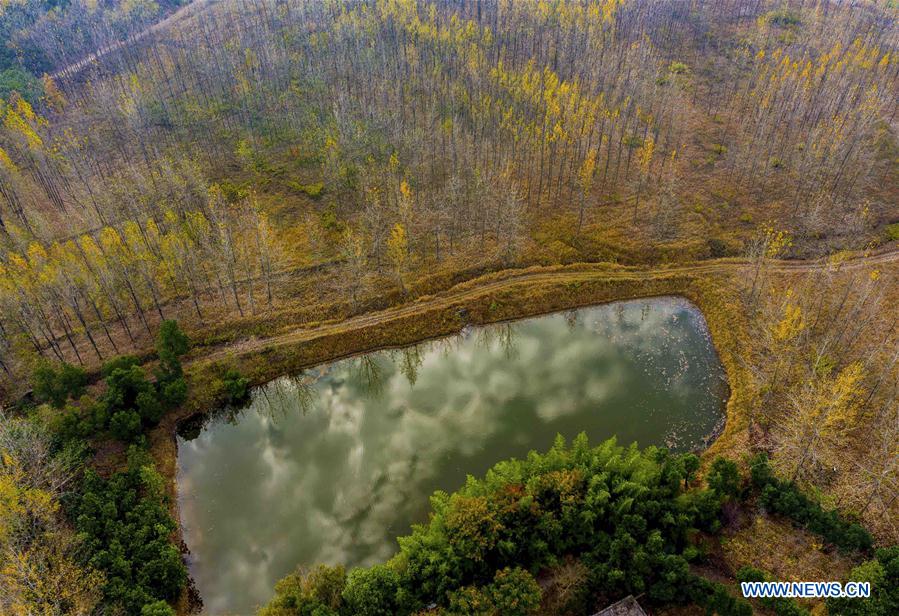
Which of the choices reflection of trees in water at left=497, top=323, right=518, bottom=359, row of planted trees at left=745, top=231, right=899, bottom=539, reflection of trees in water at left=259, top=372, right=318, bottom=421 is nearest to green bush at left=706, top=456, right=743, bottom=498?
row of planted trees at left=745, top=231, right=899, bottom=539

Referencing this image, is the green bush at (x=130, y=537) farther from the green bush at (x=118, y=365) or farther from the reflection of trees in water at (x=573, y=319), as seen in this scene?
the reflection of trees in water at (x=573, y=319)

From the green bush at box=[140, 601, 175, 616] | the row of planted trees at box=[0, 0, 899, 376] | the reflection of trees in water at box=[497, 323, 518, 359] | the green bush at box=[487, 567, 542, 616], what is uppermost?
the row of planted trees at box=[0, 0, 899, 376]

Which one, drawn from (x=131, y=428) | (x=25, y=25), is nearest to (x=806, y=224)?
(x=131, y=428)

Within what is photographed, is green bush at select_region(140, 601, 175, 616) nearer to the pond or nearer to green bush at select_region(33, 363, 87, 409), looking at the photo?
the pond

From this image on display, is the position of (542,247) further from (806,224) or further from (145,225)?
(145,225)

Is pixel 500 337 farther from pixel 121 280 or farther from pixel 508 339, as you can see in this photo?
pixel 121 280
